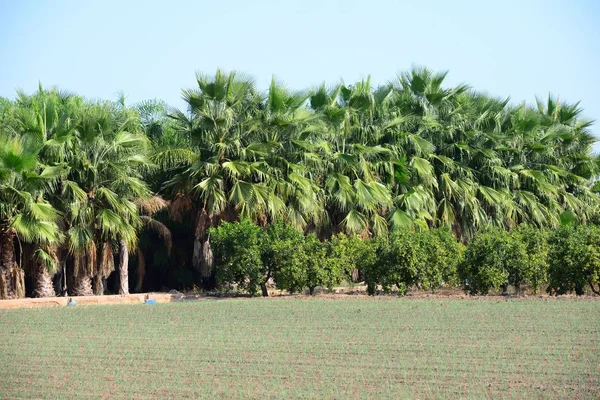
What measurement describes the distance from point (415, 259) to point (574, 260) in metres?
3.86

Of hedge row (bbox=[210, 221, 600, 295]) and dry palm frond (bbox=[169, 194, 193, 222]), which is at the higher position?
dry palm frond (bbox=[169, 194, 193, 222])

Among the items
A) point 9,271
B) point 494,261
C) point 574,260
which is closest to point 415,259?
point 494,261

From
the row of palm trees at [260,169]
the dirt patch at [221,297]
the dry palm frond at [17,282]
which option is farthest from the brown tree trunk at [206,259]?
the dry palm frond at [17,282]

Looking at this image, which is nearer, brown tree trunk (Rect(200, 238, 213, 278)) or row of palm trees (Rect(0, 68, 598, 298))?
row of palm trees (Rect(0, 68, 598, 298))

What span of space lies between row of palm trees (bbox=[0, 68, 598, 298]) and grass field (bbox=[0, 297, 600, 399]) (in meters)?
3.42

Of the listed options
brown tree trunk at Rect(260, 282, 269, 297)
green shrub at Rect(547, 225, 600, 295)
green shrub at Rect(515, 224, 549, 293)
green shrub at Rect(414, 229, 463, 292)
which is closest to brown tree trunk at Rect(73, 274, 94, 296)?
brown tree trunk at Rect(260, 282, 269, 297)

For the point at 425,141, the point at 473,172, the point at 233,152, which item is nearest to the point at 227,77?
the point at 233,152

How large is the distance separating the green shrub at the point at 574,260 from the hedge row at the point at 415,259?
0.02m

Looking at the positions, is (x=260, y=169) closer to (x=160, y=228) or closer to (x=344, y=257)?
(x=160, y=228)

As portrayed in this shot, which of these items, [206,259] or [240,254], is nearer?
[240,254]

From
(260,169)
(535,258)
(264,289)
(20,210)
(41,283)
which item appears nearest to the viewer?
(20,210)

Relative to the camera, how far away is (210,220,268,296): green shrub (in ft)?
78.2

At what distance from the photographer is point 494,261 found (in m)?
22.6

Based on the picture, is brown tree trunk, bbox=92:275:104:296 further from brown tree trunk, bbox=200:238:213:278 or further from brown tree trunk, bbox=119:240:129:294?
brown tree trunk, bbox=200:238:213:278
